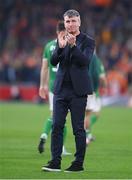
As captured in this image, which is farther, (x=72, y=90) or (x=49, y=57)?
(x=49, y=57)

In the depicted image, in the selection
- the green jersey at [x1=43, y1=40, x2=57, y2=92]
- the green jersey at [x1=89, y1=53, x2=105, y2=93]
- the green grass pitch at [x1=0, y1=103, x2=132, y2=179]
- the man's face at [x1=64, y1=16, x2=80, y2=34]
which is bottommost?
the green grass pitch at [x1=0, y1=103, x2=132, y2=179]

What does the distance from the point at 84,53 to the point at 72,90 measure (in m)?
0.58

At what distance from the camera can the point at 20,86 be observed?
119ft

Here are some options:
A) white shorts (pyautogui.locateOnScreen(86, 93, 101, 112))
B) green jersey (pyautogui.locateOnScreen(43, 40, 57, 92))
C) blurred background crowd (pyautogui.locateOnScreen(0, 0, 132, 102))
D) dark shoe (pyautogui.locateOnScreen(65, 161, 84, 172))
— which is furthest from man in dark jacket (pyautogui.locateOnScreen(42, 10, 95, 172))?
blurred background crowd (pyautogui.locateOnScreen(0, 0, 132, 102))

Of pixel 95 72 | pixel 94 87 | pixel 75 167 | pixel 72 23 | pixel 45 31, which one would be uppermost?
pixel 72 23

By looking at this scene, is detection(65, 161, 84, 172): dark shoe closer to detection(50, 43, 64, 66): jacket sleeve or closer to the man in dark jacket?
the man in dark jacket

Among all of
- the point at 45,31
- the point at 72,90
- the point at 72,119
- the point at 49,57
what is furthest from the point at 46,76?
the point at 45,31

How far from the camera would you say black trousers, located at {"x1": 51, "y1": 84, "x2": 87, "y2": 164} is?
38.5 ft

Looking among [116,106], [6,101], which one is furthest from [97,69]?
[6,101]

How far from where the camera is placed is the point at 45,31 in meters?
39.6

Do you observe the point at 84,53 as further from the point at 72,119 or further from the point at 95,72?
the point at 95,72

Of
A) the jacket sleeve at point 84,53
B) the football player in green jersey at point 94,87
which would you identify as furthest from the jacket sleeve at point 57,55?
the football player in green jersey at point 94,87

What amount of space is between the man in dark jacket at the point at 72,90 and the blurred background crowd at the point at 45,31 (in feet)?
79.2

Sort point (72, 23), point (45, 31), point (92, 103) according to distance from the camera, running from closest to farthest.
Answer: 1. point (72, 23)
2. point (92, 103)
3. point (45, 31)
